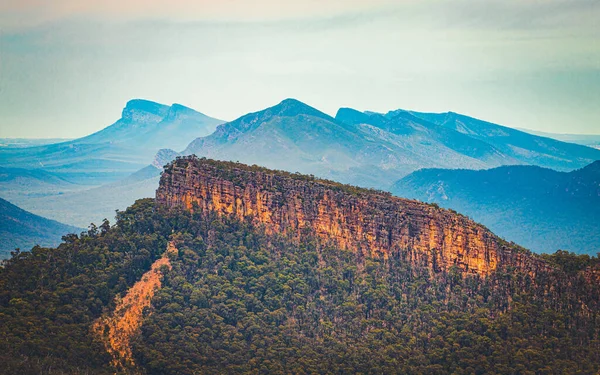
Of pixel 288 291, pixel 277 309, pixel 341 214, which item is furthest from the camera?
pixel 341 214

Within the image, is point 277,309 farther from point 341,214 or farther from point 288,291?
point 341,214

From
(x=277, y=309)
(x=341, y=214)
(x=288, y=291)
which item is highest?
(x=341, y=214)

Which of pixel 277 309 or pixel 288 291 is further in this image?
pixel 288 291

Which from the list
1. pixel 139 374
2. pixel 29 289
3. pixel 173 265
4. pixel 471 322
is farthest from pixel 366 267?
pixel 29 289

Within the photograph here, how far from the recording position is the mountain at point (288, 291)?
83.4 meters

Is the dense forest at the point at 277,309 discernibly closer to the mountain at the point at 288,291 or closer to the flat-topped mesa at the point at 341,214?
the mountain at the point at 288,291

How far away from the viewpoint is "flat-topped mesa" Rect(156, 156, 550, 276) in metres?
93.1

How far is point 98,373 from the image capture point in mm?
81250

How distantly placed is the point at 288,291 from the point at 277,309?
299cm

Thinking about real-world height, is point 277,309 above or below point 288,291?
below

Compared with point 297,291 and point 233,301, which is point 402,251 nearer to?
point 297,291

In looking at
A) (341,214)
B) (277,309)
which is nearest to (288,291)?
(277,309)

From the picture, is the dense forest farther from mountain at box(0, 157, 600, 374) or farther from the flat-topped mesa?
the flat-topped mesa

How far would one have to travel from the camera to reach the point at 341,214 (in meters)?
101
